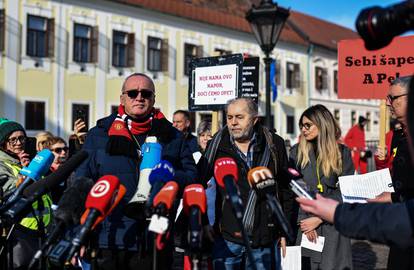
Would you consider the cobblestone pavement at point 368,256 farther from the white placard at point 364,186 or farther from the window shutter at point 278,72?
the window shutter at point 278,72

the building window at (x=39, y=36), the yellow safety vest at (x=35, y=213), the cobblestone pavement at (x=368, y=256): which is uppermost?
the building window at (x=39, y=36)

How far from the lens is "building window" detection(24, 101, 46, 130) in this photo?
65.7 feet

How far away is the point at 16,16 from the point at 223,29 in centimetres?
1191

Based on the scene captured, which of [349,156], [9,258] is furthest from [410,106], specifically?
[349,156]

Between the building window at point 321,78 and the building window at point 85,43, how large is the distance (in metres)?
17.9

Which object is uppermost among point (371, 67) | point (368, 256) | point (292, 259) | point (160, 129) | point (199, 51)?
point (199, 51)

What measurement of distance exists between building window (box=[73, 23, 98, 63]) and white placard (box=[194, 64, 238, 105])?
637 inches

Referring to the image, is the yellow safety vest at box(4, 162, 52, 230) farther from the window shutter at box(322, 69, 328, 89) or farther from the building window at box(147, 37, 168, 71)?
the window shutter at box(322, 69, 328, 89)

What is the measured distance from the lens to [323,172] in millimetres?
4254

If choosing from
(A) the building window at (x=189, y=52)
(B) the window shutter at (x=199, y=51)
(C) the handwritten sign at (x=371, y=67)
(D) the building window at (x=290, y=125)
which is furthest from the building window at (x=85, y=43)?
(C) the handwritten sign at (x=371, y=67)

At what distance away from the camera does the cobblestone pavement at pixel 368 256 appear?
644 cm

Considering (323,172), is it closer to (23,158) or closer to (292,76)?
(23,158)

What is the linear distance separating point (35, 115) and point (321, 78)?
70.3 ft

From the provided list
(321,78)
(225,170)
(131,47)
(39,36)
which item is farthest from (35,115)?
(321,78)
